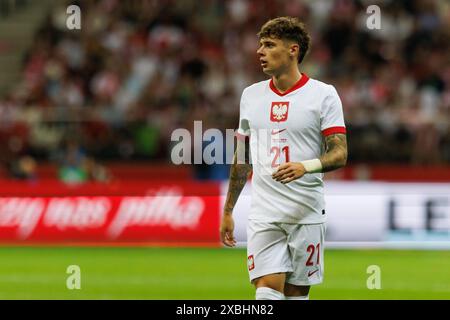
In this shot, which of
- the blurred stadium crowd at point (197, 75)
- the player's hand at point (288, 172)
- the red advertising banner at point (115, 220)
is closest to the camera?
the player's hand at point (288, 172)

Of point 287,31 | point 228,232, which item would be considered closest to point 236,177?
point 228,232

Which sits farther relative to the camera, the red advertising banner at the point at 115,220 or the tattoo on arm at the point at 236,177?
the red advertising banner at the point at 115,220

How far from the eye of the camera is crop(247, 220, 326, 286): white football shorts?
821 cm

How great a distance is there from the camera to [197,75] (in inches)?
867

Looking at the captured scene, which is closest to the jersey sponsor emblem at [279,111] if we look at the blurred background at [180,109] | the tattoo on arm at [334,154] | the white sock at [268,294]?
Answer: the tattoo on arm at [334,154]

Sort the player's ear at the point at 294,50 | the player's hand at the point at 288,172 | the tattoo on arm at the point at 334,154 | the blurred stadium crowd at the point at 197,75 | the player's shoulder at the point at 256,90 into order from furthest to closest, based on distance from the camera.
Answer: the blurred stadium crowd at the point at 197,75 → the player's shoulder at the point at 256,90 → the player's ear at the point at 294,50 → the tattoo on arm at the point at 334,154 → the player's hand at the point at 288,172

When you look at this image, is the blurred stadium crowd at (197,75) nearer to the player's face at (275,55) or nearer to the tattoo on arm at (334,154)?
the player's face at (275,55)

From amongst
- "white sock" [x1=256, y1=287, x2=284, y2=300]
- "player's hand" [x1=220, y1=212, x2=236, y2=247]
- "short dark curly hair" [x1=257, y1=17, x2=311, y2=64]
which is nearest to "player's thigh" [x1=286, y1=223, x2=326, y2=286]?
"white sock" [x1=256, y1=287, x2=284, y2=300]

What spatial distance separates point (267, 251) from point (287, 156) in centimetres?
67

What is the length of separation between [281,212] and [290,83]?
91cm

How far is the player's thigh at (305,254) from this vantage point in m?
8.23

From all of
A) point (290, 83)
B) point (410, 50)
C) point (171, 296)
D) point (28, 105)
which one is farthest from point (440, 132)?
point (290, 83)

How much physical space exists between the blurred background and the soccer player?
8.54m

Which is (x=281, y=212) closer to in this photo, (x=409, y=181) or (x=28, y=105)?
(x=409, y=181)
